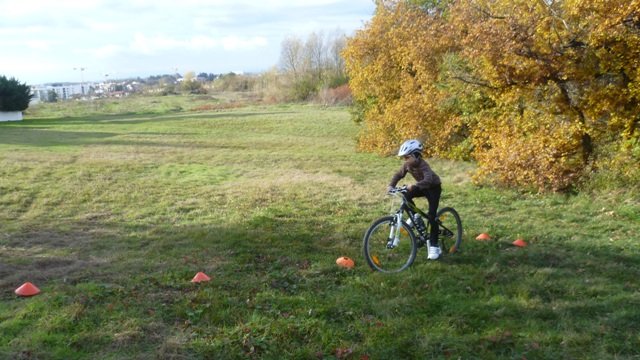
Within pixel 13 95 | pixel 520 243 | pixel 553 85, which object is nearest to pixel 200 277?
pixel 520 243

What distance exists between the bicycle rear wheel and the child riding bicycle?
18 centimetres

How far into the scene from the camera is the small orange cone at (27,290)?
5770mm

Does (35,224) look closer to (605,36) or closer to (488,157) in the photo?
(488,157)

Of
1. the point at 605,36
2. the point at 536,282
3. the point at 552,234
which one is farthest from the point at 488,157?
the point at 536,282

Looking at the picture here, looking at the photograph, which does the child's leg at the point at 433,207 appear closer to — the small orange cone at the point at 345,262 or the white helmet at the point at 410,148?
the white helmet at the point at 410,148

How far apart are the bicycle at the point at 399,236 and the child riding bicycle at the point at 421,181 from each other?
8cm

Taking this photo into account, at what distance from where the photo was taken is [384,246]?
7.00 m

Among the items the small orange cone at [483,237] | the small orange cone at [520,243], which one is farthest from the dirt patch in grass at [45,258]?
the small orange cone at [520,243]

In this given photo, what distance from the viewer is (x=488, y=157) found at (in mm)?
12984

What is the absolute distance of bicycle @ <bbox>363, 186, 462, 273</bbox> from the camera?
259 inches

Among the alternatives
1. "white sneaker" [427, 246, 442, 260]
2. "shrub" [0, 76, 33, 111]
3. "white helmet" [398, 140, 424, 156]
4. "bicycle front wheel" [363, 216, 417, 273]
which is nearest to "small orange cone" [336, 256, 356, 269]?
"bicycle front wheel" [363, 216, 417, 273]

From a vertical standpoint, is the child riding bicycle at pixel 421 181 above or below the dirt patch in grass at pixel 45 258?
above

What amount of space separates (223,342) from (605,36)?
9.26 m

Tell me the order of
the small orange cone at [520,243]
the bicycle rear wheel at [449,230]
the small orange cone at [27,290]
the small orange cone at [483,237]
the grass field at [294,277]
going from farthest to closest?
1. the small orange cone at [483,237]
2. the small orange cone at [520,243]
3. the bicycle rear wheel at [449,230]
4. the small orange cone at [27,290]
5. the grass field at [294,277]
